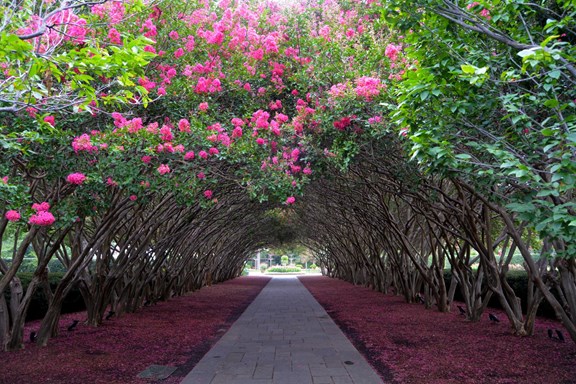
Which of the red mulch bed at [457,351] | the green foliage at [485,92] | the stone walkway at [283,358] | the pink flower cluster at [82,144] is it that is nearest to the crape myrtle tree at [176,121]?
the pink flower cluster at [82,144]

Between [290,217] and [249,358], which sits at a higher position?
[290,217]

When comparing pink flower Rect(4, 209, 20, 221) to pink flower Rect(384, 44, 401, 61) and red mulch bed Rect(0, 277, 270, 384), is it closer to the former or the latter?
red mulch bed Rect(0, 277, 270, 384)

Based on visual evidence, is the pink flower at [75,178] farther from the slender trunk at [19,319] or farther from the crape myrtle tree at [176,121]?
the slender trunk at [19,319]

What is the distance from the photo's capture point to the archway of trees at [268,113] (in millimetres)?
4148

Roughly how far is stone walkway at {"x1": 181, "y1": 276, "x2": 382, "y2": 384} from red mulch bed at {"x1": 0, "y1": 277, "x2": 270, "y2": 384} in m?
0.39

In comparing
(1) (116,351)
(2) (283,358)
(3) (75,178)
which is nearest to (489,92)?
(3) (75,178)

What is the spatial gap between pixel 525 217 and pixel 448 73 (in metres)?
1.92

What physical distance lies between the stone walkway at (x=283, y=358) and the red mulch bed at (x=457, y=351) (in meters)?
0.40

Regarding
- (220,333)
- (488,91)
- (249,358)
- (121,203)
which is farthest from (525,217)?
(220,333)

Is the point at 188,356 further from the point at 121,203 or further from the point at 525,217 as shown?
the point at 525,217

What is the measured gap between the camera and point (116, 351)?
7.90 m

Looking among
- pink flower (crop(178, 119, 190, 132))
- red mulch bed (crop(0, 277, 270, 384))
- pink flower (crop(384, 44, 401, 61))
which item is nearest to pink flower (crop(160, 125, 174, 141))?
pink flower (crop(178, 119, 190, 132))

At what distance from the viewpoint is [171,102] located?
796cm

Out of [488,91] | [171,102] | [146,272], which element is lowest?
[146,272]
